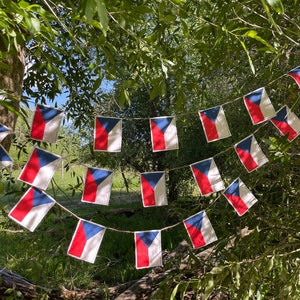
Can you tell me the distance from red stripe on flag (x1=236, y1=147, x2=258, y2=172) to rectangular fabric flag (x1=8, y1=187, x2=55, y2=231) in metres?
0.76

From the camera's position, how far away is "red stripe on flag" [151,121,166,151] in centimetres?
165

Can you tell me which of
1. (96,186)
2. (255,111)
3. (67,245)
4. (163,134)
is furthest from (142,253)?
(67,245)

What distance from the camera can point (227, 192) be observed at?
1856 mm

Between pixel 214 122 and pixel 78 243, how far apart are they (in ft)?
2.20

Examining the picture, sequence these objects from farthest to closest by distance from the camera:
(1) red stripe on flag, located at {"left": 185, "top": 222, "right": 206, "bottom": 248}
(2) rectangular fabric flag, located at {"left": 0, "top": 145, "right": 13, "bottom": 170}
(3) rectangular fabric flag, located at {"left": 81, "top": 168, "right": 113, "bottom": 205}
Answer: (1) red stripe on flag, located at {"left": 185, "top": 222, "right": 206, "bottom": 248}
(3) rectangular fabric flag, located at {"left": 81, "top": 168, "right": 113, "bottom": 205}
(2) rectangular fabric flag, located at {"left": 0, "top": 145, "right": 13, "bottom": 170}

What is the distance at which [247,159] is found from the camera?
5.91ft

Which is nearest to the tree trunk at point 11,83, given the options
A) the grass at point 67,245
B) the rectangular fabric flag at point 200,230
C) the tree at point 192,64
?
the tree at point 192,64

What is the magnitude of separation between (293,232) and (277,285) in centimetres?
24

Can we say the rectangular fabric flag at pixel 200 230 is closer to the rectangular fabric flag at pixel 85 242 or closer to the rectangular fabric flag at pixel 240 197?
the rectangular fabric flag at pixel 240 197

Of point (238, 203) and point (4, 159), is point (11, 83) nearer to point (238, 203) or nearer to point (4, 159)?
point (4, 159)

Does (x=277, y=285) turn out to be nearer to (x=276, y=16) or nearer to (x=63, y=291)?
(x=276, y=16)

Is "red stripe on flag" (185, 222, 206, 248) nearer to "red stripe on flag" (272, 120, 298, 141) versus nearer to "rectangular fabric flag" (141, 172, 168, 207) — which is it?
"rectangular fabric flag" (141, 172, 168, 207)

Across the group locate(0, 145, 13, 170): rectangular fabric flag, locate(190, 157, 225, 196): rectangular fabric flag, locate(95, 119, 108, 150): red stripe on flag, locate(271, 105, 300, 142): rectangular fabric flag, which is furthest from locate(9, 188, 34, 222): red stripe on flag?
locate(271, 105, 300, 142): rectangular fabric flag

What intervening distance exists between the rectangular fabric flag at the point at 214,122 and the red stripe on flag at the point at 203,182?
134mm
